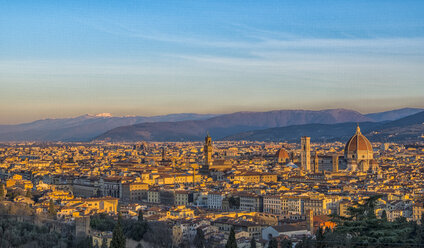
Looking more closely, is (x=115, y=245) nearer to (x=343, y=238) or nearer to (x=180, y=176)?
(x=343, y=238)

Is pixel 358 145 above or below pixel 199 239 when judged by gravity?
above

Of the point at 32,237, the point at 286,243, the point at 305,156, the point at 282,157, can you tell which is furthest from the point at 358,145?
the point at 32,237

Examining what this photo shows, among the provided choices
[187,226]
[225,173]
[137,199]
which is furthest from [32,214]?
[225,173]

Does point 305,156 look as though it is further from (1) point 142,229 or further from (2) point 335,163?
(1) point 142,229

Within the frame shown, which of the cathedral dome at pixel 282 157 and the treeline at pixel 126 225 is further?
the cathedral dome at pixel 282 157

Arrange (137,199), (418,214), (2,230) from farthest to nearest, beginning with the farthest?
(137,199) < (418,214) < (2,230)

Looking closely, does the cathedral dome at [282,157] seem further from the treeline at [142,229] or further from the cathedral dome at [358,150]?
the treeline at [142,229]

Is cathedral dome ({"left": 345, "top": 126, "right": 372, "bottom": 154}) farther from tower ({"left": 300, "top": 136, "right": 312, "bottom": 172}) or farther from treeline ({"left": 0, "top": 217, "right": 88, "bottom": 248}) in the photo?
treeline ({"left": 0, "top": 217, "right": 88, "bottom": 248})

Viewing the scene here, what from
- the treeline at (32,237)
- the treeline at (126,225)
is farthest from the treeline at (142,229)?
the treeline at (32,237)
